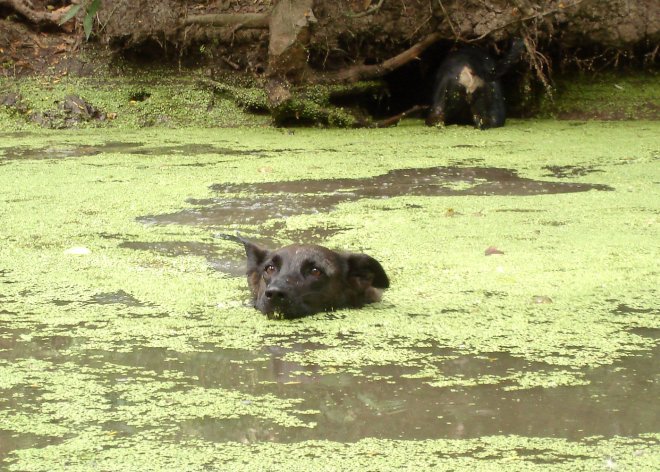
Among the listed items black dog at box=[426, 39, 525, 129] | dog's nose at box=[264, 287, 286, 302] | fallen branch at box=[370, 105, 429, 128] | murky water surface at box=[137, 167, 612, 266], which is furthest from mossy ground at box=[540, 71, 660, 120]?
dog's nose at box=[264, 287, 286, 302]

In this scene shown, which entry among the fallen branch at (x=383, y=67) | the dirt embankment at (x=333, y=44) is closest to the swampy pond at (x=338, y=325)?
the dirt embankment at (x=333, y=44)

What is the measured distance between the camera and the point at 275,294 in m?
4.01

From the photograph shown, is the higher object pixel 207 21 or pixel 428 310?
pixel 207 21

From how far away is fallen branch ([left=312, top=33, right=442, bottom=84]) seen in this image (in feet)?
33.5

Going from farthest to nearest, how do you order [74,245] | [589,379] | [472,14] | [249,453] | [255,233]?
[472,14]
[255,233]
[74,245]
[589,379]
[249,453]

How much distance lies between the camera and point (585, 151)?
845 centimetres

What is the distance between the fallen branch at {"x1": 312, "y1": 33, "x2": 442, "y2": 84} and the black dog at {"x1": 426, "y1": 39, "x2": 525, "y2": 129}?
251mm

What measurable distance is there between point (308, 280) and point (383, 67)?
20.6 feet

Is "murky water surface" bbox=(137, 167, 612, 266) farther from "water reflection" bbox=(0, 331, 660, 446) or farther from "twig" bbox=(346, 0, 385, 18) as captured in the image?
"twig" bbox=(346, 0, 385, 18)

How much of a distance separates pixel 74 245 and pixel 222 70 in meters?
5.94

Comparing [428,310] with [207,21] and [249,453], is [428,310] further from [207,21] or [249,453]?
[207,21]

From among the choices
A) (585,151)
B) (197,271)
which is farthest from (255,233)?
(585,151)

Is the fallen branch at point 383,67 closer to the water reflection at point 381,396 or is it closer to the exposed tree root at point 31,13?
the exposed tree root at point 31,13

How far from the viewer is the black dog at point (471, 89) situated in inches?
390
